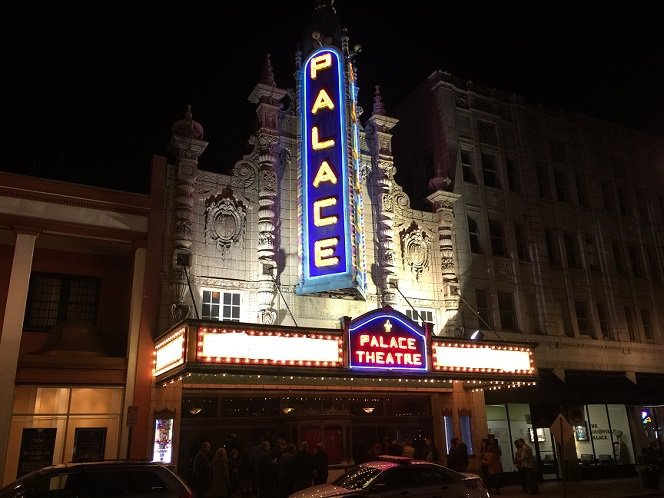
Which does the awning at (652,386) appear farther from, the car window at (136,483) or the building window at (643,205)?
the car window at (136,483)

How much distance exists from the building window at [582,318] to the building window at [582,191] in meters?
5.43

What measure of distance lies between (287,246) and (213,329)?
6.24 metres

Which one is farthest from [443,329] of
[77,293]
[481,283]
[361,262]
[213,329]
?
[77,293]

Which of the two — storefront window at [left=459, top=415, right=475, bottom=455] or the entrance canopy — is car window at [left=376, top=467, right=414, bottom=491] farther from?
storefront window at [left=459, top=415, right=475, bottom=455]

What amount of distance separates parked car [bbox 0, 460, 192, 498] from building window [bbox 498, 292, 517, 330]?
17326mm

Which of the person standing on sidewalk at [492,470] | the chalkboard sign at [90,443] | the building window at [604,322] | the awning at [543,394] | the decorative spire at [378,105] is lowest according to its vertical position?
the person standing on sidewalk at [492,470]

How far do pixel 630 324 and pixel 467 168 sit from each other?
11.1 meters

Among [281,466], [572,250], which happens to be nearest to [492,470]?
[281,466]

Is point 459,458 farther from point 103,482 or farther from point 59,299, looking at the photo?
point 59,299

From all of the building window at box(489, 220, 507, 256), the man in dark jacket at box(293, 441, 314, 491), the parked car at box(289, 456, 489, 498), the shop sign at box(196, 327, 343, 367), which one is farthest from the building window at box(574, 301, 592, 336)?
the man in dark jacket at box(293, 441, 314, 491)

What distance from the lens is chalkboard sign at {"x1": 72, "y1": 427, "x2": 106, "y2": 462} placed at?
55.2 ft

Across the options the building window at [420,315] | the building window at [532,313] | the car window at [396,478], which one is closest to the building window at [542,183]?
the building window at [532,313]

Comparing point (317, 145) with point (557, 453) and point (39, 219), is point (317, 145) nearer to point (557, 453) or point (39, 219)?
point (39, 219)

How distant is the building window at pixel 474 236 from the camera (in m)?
24.8
